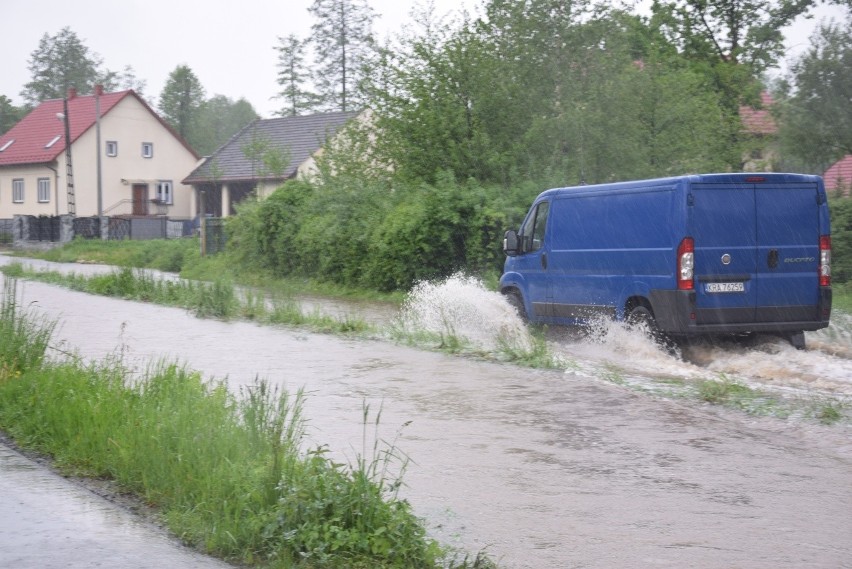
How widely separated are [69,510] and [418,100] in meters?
20.1

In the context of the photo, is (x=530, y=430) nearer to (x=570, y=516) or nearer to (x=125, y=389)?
(x=570, y=516)

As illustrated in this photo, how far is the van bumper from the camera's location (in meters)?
12.3

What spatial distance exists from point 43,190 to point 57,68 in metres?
49.5

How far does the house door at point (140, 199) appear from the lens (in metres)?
70.8

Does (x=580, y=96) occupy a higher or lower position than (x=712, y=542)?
higher

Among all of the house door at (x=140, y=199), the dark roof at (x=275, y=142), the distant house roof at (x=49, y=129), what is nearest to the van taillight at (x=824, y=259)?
the dark roof at (x=275, y=142)

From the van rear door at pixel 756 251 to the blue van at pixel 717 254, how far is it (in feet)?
0.04

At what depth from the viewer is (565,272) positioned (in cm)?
1473

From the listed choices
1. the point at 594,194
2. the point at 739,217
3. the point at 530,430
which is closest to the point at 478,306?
the point at 594,194

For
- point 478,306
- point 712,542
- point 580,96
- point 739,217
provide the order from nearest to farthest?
point 712,542
point 739,217
point 478,306
point 580,96

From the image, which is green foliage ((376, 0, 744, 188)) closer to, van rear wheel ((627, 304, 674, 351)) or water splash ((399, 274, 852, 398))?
water splash ((399, 274, 852, 398))

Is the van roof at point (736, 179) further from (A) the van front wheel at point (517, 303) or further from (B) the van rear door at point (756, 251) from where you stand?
(A) the van front wheel at point (517, 303)

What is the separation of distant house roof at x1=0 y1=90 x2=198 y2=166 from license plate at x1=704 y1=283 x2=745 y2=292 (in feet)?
197

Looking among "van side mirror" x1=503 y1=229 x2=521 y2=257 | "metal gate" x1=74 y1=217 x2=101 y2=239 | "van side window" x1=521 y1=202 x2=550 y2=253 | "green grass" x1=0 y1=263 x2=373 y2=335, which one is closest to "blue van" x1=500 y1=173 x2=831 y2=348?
"van side window" x1=521 y1=202 x2=550 y2=253
